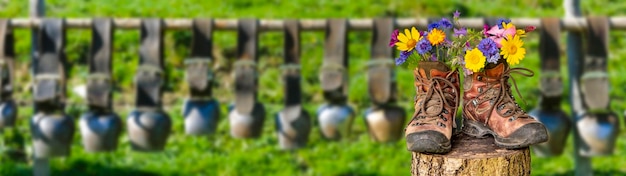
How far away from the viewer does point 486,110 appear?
244 cm

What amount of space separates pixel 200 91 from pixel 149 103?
211 millimetres

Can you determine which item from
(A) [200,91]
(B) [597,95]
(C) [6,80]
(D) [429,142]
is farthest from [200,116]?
(D) [429,142]

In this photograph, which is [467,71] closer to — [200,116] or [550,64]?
[550,64]

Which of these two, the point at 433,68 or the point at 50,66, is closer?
the point at 433,68

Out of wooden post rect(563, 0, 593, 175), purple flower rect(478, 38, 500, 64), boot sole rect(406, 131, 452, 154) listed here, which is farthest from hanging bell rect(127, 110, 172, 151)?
purple flower rect(478, 38, 500, 64)

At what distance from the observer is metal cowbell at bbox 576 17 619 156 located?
4.01 metres

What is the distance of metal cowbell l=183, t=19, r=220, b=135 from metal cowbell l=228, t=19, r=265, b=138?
0.09 metres

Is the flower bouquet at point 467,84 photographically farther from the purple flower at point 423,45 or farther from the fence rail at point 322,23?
the fence rail at point 322,23

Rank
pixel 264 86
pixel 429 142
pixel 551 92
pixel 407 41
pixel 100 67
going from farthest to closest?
pixel 264 86 → pixel 100 67 → pixel 551 92 → pixel 407 41 → pixel 429 142

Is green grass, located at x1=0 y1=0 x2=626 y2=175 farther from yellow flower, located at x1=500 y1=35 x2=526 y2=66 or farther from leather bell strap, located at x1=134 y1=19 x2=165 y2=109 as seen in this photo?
yellow flower, located at x1=500 y1=35 x2=526 y2=66

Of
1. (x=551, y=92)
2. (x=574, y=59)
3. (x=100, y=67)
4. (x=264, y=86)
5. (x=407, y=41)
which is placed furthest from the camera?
(x=264, y=86)

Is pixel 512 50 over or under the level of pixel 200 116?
under

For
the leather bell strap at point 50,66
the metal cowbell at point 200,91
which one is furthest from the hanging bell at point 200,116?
the leather bell strap at point 50,66

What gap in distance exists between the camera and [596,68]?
4.05 m
